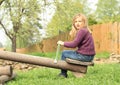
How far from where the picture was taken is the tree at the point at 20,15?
28984 mm

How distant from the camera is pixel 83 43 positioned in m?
8.28

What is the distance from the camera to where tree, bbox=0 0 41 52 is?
29.0m

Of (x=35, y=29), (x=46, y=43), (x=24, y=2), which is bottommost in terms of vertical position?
(x=46, y=43)

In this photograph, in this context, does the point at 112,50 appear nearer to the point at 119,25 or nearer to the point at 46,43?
the point at 119,25

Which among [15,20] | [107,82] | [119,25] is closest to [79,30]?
[107,82]

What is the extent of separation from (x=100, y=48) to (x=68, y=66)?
1870cm

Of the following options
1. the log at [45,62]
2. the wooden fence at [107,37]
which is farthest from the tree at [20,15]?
the log at [45,62]

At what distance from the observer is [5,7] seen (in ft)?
97.2

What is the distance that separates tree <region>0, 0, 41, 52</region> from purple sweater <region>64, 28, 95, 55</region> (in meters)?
20.5

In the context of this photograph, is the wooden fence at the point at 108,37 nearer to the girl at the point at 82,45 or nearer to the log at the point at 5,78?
the girl at the point at 82,45

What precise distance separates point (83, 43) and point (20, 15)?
Answer: 2110cm

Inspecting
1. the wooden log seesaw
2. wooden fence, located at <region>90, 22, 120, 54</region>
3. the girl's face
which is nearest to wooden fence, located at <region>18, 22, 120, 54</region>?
wooden fence, located at <region>90, 22, 120, 54</region>

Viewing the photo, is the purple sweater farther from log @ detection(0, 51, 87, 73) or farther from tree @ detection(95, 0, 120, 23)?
tree @ detection(95, 0, 120, 23)

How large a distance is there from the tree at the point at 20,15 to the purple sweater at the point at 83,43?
67.2 ft
